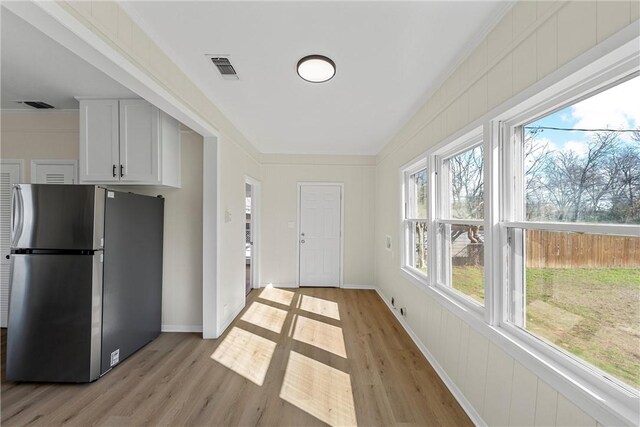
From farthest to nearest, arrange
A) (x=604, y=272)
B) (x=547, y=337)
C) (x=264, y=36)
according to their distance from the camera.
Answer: (x=264, y=36)
(x=547, y=337)
(x=604, y=272)

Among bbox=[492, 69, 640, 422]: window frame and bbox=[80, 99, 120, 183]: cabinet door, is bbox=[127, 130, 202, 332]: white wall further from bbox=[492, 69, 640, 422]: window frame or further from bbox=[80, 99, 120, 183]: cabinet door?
bbox=[492, 69, 640, 422]: window frame

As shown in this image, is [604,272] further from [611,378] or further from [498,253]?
[498,253]

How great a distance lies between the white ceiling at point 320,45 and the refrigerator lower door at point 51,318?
1874 mm

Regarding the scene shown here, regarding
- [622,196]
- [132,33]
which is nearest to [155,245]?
[132,33]

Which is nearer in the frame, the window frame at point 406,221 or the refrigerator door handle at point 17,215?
the refrigerator door handle at point 17,215

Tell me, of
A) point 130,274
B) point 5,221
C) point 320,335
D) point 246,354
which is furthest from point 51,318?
point 320,335

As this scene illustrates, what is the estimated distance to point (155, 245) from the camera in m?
2.91

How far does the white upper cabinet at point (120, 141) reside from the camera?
2.65m

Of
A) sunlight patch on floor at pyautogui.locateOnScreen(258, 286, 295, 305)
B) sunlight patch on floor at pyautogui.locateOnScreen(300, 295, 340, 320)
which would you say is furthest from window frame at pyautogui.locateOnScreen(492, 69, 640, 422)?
sunlight patch on floor at pyautogui.locateOnScreen(258, 286, 295, 305)

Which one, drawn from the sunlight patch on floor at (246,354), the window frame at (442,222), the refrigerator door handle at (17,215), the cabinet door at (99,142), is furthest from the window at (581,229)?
the refrigerator door handle at (17,215)

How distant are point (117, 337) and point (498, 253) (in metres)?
3.17

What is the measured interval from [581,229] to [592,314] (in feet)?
1.24

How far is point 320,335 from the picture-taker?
300 centimetres

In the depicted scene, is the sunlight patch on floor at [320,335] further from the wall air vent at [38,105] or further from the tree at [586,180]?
the wall air vent at [38,105]
